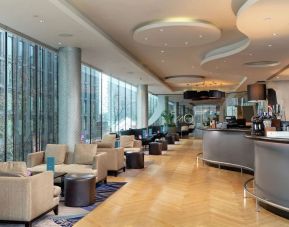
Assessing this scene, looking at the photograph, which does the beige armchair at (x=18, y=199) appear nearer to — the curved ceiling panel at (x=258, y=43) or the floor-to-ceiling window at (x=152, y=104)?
the curved ceiling panel at (x=258, y=43)

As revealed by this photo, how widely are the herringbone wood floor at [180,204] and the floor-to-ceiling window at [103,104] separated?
13.3 feet

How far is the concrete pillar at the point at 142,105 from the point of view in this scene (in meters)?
19.3

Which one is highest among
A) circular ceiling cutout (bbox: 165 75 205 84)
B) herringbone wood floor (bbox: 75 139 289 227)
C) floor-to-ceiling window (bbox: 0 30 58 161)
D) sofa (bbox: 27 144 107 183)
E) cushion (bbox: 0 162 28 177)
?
circular ceiling cutout (bbox: 165 75 205 84)

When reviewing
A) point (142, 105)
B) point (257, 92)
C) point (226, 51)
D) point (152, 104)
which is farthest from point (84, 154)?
point (152, 104)

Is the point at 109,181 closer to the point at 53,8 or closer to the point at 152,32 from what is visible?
the point at 152,32

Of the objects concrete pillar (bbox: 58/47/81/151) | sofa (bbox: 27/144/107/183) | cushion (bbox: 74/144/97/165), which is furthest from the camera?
concrete pillar (bbox: 58/47/81/151)

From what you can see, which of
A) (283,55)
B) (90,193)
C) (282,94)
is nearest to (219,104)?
(282,94)

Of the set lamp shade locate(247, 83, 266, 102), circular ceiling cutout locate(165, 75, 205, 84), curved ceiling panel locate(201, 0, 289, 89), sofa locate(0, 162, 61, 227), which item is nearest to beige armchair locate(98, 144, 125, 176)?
sofa locate(0, 162, 61, 227)

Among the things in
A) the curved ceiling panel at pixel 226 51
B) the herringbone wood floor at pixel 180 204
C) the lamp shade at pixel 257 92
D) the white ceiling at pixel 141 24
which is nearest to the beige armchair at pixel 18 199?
the herringbone wood floor at pixel 180 204

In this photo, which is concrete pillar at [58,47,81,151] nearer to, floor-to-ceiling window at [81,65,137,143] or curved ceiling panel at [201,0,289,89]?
floor-to-ceiling window at [81,65,137,143]

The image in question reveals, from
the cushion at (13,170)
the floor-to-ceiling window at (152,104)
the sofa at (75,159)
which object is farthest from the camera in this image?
the floor-to-ceiling window at (152,104)

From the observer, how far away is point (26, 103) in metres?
8.52

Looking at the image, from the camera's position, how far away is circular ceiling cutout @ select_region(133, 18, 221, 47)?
25.3ft

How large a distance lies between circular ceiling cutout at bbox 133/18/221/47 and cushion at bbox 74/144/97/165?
9.65 feet
